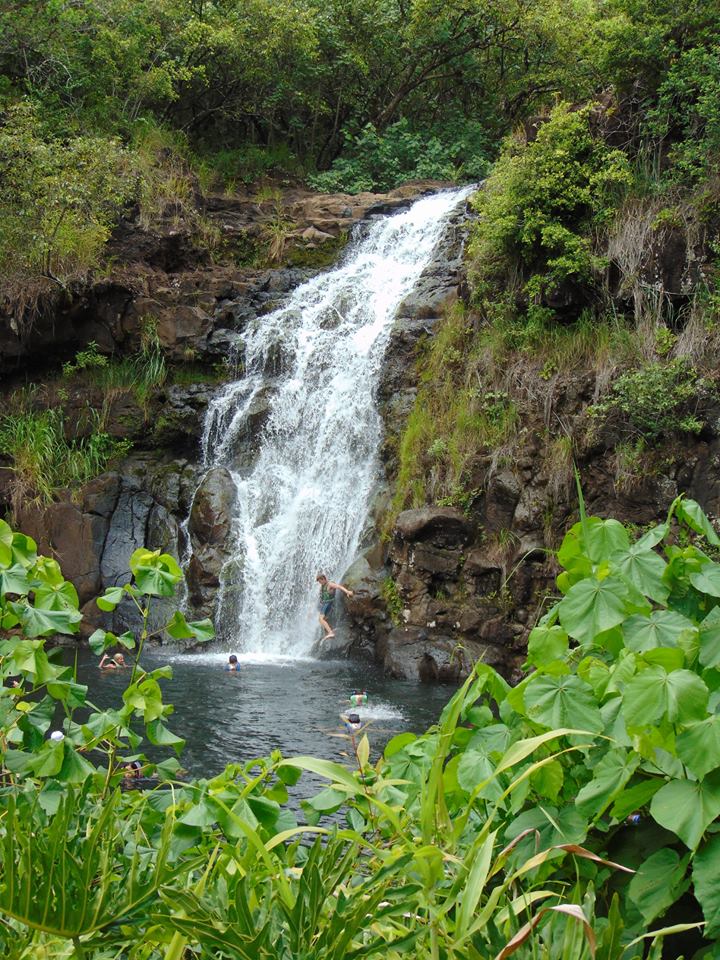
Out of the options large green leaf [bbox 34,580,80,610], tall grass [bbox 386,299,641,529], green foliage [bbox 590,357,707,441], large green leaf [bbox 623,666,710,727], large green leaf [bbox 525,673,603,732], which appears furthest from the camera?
tall grass [bbox 386,299,641,529]

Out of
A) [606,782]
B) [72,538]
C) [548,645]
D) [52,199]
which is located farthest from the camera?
[52,199]

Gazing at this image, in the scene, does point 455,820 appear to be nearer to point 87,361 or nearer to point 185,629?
point 185,629

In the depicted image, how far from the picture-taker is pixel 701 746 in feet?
5.49

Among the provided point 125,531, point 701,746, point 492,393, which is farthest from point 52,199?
point 701,746

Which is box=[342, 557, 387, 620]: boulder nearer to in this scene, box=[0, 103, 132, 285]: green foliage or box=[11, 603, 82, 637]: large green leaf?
box=[0, 103, 132, 285]: green foliage

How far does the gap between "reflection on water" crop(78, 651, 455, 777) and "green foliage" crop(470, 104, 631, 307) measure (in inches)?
229

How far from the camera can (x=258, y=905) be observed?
1.79 meters

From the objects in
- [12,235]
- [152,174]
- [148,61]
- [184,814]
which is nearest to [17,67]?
[148,61]

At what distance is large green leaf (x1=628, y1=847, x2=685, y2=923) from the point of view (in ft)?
5.64

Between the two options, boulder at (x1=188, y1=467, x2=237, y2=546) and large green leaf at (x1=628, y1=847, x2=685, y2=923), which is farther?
boulder at (x1=188, y1=467, x2=237, y2=546)

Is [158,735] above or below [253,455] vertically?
below

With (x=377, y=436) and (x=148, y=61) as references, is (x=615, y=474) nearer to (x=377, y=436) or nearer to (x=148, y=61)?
(x=377, y=436)

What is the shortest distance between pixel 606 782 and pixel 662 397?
9.05 m

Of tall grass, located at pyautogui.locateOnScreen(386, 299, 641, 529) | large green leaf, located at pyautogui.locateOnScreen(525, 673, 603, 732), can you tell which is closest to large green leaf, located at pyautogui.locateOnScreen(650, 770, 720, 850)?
large green leaf, located at pyautogui.locateOnScreen(525, 673, 603, 732)
